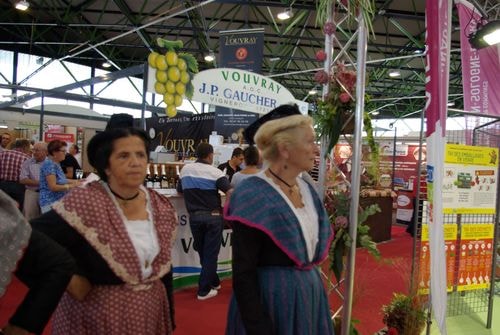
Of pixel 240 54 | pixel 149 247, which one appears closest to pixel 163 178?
pixel 240 54

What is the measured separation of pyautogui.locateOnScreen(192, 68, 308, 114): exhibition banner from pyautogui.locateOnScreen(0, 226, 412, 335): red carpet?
6.11 ft

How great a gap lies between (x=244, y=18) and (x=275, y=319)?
9.50 metres

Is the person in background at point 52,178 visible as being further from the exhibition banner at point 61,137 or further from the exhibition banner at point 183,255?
the exhibition banner at point 61,137

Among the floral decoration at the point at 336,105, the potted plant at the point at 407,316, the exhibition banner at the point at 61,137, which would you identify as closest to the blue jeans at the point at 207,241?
the potted plant at the point at 407,316

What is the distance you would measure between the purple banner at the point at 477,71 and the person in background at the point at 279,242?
12.5ft

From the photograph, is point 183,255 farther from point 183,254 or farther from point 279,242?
point 279,242

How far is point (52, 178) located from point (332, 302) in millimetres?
2895

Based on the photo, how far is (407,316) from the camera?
279 centimetres

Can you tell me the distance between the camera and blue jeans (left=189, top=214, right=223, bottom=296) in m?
3.99

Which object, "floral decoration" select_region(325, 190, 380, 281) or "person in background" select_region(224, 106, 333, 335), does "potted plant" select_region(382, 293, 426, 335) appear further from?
"person in background" select_region(224, 106, 333, 335)

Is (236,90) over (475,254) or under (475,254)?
over

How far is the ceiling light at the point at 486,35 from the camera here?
4.19 metres

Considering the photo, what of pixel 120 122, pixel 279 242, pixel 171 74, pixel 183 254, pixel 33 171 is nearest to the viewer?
pixel 279 242

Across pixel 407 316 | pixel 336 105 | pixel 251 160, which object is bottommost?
pixel 407 316
